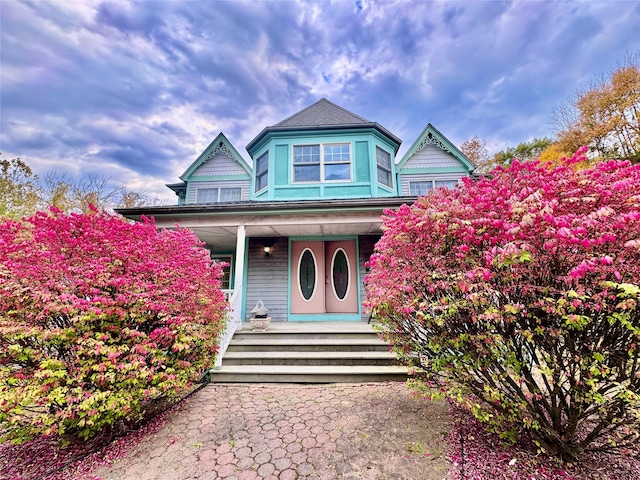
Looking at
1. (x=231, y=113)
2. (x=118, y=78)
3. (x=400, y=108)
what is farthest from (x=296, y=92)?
(x=118, y=78)

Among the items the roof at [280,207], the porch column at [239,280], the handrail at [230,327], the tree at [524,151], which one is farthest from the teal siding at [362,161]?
the tree at [524,151]

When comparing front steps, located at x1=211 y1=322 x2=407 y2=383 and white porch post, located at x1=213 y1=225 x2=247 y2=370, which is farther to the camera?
white porch post, located at x1=213 y1=225 x2=247 y2=370

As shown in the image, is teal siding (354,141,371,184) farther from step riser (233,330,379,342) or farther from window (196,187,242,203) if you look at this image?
window (196,187,242,203)

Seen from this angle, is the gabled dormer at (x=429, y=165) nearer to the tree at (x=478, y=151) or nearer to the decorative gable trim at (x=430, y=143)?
the decorative gable trim at (x=430, y=143)

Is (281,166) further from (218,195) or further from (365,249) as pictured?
(365,249)

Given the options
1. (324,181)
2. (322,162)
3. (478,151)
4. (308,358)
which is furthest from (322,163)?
(478,151)

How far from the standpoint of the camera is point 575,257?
206cm

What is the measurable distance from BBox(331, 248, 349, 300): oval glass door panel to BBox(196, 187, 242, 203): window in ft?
17.8

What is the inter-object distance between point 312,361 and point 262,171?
685cm

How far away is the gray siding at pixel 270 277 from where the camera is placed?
786 cm

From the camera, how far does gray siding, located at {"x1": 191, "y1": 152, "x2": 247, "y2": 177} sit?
11.2 meters

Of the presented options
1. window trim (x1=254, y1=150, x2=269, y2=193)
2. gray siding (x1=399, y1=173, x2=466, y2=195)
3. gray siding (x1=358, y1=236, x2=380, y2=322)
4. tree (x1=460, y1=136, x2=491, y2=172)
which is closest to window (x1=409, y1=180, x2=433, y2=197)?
gray siding (x1=399, y1=173, x2=466, y2=195)

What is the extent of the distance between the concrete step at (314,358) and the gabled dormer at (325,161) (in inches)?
196

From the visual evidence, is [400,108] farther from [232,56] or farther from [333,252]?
[333,252]
